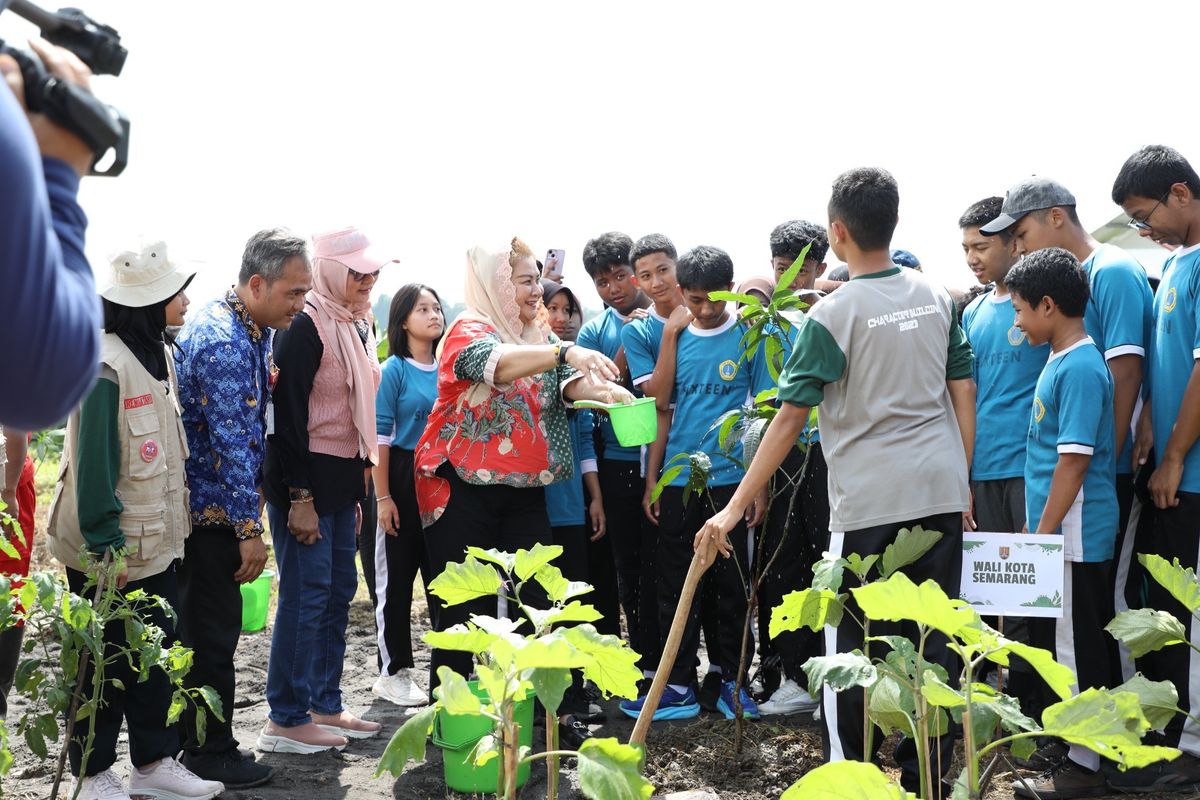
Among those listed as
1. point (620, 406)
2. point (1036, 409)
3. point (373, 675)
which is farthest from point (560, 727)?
point (1036, 409)

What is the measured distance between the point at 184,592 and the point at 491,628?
7.59 ft

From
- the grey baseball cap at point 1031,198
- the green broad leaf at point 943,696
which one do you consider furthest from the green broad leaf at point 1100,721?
the grey baseball cap at point 1031,198

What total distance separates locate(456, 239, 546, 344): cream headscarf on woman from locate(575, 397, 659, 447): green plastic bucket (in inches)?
27.9

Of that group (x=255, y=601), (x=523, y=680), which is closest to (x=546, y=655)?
(x=523, y=680)

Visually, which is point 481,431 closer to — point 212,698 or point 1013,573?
point 212,698

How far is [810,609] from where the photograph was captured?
2691mm

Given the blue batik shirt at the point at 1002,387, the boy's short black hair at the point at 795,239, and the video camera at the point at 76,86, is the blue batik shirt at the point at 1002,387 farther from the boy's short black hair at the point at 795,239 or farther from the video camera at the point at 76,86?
the video camera at the point at 76,86

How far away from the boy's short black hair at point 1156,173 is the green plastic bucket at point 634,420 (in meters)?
1.85

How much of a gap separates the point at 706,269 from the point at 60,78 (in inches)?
150

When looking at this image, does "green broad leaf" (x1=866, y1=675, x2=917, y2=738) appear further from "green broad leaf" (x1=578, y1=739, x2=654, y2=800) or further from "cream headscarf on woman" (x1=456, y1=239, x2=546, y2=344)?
"cream headscarf on woman" (x1=456, y1=239, x2=546, y2=344)

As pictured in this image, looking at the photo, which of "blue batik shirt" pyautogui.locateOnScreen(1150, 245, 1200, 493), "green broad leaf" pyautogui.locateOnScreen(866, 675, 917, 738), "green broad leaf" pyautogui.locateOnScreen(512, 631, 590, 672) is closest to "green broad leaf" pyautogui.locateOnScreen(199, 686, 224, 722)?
"green broad leaf" pyautogui.locateOnScreen(512, 631, 590, 672)

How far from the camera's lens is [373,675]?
18.7 ft

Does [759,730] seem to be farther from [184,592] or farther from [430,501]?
[184,592]

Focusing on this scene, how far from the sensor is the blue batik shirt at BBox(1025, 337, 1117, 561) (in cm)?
359
